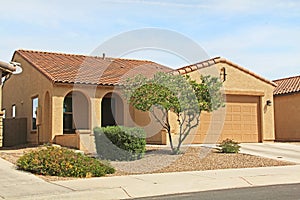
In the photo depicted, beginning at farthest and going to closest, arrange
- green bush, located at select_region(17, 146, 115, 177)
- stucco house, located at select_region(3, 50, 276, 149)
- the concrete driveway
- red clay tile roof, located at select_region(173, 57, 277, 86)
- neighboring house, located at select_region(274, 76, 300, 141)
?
neighboring house, located at select_region(274, 76, 300, 141)
red clay tile roof, located at select_region(173, 57, 277, 86)
stucco house, located at select_region(3, 50, 276, 149)
the concrete driveway
green bush, located at select_region(17, 146, 115, 177)

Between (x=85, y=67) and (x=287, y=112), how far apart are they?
12.3 m

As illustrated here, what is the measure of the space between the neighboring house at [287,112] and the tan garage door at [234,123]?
4.30 m

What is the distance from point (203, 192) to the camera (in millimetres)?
11195

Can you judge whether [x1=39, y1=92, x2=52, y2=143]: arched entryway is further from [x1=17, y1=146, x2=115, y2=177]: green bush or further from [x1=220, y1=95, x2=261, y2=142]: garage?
[x1=220, y1=95, x2=261, y2=142]: garage

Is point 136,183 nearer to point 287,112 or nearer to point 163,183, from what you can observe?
point 163,183

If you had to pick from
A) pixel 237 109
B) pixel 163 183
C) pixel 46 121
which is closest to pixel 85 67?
pixel 46 121

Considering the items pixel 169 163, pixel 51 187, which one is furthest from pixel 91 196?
pixel 169 163

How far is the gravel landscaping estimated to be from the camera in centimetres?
1512

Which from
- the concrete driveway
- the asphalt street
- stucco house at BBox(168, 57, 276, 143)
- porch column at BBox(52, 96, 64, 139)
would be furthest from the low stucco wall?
the asphalt street

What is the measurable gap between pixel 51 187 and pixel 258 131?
14.7 m

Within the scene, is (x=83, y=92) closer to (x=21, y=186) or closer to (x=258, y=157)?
(x=258, y=157)

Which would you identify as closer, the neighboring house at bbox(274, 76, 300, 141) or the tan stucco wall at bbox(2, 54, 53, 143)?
the tan stucco wall at bbox(2, 54, 53, 143)

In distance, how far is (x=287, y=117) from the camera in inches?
1098

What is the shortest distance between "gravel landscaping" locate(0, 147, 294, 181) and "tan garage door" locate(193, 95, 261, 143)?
3959 millimetres
